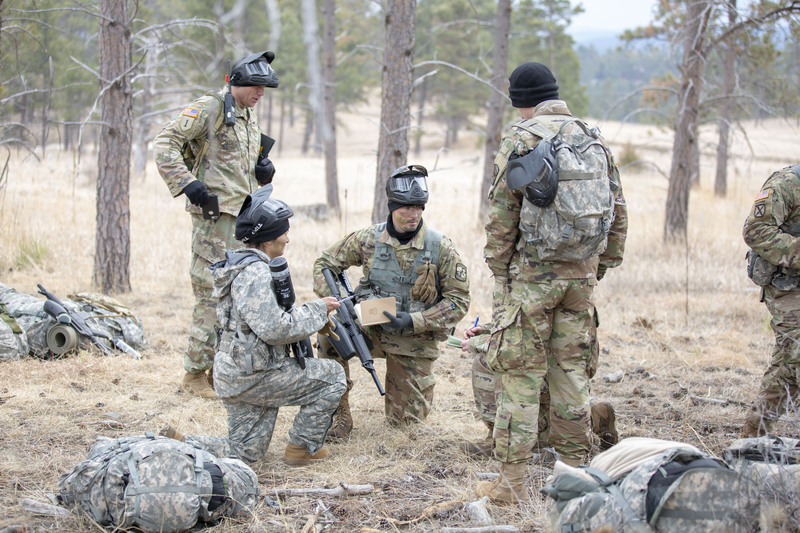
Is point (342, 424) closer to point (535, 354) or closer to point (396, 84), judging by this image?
point (535, 354)

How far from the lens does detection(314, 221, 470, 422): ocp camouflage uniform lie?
4.42 metres

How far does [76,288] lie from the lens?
25.9ft

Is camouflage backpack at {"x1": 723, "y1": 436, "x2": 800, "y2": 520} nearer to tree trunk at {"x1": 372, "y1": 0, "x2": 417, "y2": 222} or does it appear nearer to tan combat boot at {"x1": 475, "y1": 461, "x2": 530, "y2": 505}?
tan combat boot at {"x1": 475, "y1": 461, "x2": 530, "y2": 505}

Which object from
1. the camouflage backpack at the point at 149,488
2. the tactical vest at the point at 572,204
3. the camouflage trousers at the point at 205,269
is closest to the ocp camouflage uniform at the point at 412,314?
the camouflage trousers at the point at 205,269

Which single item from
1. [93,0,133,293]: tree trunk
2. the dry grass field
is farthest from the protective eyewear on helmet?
[93,0,133,293]: tree trunk

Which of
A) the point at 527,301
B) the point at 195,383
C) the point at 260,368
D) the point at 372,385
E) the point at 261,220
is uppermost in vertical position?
the point at 261,220

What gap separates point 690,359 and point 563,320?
3.43 meters

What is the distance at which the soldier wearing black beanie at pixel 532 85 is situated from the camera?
338cm

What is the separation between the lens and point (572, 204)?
10.3 ft

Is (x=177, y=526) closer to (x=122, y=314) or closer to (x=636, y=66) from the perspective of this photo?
(x=122, y=314)

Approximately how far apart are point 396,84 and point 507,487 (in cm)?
498

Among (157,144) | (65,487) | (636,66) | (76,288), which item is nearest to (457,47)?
(76,288)

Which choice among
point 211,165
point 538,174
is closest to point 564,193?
point 538,174

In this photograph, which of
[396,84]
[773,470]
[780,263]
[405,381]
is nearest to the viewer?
[773,470]
